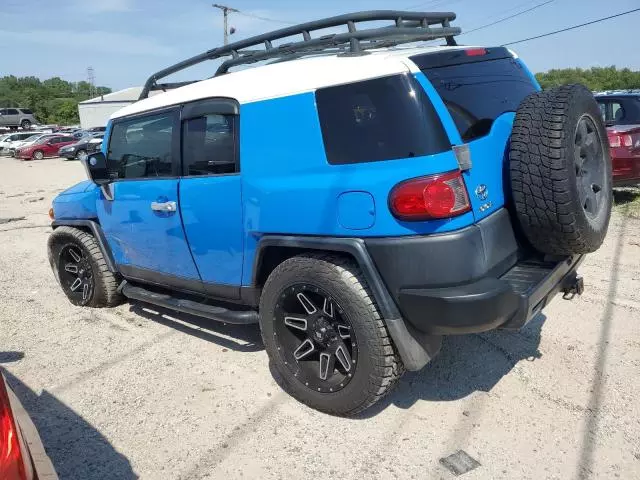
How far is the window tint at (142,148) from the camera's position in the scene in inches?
153

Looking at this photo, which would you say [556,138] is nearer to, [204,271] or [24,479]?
[204,271]

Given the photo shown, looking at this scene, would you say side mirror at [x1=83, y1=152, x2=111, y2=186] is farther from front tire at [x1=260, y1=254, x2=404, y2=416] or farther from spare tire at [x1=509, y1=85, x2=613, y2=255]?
spare tire at [x1=509, y1=85, x2=613, y2=255]

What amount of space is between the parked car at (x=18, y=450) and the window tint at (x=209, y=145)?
1.84m

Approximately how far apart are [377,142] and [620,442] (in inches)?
77.2

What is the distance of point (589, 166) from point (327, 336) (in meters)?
1.83

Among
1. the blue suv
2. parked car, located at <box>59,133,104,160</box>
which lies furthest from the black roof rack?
parked car, located at <box>59,133,104,160</box>

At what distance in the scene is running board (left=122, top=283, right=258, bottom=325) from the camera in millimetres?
3539

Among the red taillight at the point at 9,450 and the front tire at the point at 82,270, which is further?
the front tire at the point at 82,270

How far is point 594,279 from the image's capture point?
17.3ft

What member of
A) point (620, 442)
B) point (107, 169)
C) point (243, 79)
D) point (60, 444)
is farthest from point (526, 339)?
point (107, 169)

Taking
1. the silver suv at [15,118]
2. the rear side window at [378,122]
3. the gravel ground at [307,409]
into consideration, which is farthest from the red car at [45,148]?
the rear side window at [378,122]

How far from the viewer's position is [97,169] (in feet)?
14.1

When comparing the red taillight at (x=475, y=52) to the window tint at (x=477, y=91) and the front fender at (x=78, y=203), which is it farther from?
the front fender at (x=78, y=203)

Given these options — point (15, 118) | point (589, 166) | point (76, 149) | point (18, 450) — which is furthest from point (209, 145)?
point (15, 118)
